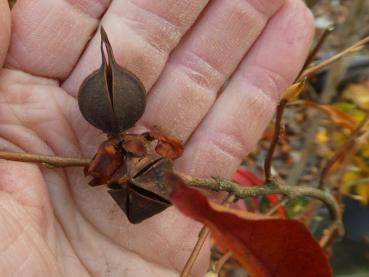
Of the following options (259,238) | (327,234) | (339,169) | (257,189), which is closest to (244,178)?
(339,169)

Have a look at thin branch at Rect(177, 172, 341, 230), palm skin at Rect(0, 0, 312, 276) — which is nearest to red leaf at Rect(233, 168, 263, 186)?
palm skin at Rect(0, 0, 312, 276)

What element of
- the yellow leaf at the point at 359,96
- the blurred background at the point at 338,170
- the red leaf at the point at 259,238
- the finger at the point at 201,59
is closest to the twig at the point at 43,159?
the finger at the point at 201,59

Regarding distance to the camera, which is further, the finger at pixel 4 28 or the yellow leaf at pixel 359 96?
the yellow leaf at pixel 359 96

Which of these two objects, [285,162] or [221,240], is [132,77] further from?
[285,162]

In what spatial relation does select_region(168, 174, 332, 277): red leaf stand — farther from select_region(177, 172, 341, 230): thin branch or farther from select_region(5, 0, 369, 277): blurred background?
select_region(5, 0, 369, 277): blurred background

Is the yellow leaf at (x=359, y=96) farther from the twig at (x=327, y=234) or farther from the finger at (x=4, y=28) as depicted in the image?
the finger at (x=4, y=28)

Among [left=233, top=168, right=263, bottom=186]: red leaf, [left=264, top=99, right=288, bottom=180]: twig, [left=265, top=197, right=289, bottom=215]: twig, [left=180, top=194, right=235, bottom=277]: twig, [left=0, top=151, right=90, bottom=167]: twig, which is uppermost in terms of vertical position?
[left=264, top=99, right=288, bottom=180]: twig

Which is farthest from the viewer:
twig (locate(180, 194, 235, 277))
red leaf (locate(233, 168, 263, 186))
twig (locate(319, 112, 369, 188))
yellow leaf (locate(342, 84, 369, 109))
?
yellow leaf (locate(342, 84, 369, 109))

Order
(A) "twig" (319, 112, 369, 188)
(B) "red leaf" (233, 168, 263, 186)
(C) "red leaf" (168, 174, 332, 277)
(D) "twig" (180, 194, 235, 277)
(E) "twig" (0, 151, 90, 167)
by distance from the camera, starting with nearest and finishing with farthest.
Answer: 1. (C) "red leaf" (168, 174, 332, 277)
2. (D) "twig" (180, 194, 235, 277)
3. (E) "twig" (0, 151, 90, 167)
4. (A) "twig" (319, 112, 369, 188)
5. (B) "red leaf" (233, 168, 263, 186)
